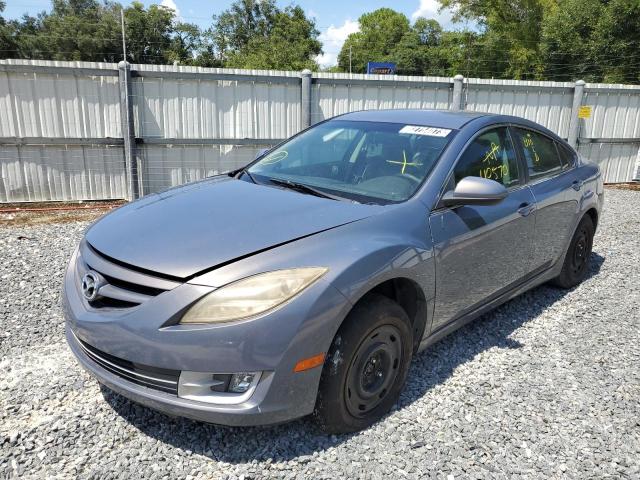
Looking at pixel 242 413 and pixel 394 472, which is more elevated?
pixel 242 413

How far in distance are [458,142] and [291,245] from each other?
1.50 meters

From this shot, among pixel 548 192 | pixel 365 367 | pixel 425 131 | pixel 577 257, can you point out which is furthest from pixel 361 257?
pixel 577 257

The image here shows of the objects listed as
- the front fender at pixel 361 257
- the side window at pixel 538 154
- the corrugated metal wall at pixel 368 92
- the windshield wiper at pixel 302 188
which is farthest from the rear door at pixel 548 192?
the corrugated metal wall at pixel 368 92

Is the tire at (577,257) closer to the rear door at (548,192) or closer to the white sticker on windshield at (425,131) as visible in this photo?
the rear door at (548,192)

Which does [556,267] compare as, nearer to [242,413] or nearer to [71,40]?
[242,413]

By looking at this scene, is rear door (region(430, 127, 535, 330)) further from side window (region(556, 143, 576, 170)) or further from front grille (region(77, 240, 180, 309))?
front grille (region(77, 240, 180, 309))

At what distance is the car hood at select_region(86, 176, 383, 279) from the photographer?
2.35m

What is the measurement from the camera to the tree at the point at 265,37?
45.6m

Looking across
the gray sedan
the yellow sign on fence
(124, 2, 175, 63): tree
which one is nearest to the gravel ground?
the gray sedan

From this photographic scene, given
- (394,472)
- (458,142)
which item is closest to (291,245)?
(394,472)

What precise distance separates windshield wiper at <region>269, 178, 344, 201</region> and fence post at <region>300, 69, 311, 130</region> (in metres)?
5.61

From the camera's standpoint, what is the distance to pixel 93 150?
813 cm

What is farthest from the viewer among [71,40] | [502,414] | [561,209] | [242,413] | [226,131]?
[71,40]

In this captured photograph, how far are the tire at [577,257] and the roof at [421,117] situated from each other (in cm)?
169
